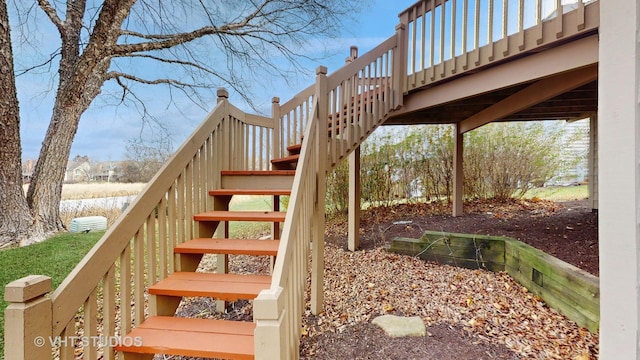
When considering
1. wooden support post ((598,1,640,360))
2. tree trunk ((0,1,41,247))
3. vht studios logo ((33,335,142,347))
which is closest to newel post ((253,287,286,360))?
vht studios logo ((33,335,142,347))

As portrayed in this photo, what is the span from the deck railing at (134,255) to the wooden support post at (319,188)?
0.99m

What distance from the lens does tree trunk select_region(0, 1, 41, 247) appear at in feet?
13.3

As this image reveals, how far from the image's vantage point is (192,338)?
168 cm

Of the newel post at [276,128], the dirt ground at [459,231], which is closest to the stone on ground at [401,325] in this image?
the dirt ground at [459,231]

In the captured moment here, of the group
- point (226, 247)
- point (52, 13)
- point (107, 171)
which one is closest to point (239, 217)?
point (226, 247)

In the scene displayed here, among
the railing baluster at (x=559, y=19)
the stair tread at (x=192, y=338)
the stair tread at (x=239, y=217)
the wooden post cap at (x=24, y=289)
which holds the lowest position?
the stair tread at (x=192, y=338)

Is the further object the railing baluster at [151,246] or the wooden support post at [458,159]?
the wooden support post at [458,159]

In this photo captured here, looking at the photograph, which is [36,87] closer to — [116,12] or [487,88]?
[116,12]

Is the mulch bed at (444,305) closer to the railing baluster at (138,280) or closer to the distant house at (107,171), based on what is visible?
the railing baluster at (138,280)

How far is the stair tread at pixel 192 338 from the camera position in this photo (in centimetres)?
158

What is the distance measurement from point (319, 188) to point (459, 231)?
9.60 feet

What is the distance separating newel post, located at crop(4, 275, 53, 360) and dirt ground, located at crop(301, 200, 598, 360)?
161 centimetres

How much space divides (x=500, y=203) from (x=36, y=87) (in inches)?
363

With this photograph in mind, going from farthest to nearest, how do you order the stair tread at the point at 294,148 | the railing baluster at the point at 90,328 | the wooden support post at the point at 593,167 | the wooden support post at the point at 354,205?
the wooden support post at the point at 593,167 → the wooden support post at the point at 354,205 → the stair tread at the point at 294,148 → the railing baluster at the point at 90,328
